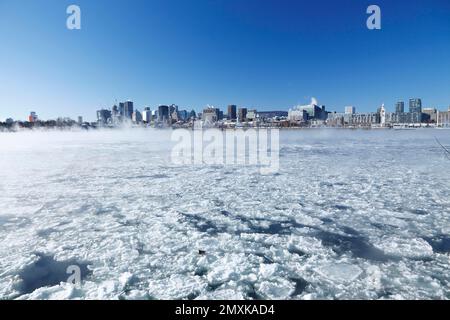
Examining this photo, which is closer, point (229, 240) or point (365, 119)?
point (229, 240)

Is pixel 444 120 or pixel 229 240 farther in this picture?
pixel 444 120

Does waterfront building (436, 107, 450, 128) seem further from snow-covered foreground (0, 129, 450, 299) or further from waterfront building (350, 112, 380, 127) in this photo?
snow-covered foreground (0, 129, 450, 299)

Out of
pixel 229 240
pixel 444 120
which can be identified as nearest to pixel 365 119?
pixel 444 120

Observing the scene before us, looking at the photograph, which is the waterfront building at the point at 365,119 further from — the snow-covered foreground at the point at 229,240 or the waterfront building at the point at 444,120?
the snow-covered foreground at the point at 229,240

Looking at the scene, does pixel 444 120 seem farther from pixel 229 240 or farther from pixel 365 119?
pixel 229 240

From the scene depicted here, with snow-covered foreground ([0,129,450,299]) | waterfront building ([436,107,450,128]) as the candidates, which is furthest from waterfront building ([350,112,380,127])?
snow-covered foreground ([0,129,450,299])

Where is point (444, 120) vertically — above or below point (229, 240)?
above

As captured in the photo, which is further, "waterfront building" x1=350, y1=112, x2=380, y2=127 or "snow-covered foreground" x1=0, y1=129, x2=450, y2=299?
"waterfront building" x1=350, y1=112, x2=380, y2=127
